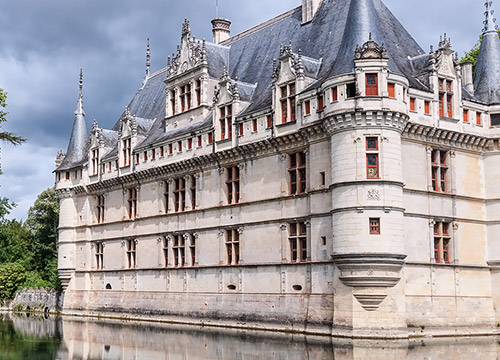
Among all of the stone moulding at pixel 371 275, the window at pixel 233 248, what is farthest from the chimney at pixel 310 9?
the stone moulding at pixel 371 275

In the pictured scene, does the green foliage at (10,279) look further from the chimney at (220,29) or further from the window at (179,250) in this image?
the chimney at (220,29)

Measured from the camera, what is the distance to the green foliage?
54188 mm

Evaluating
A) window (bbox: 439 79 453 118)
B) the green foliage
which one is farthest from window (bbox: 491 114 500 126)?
the green foliage

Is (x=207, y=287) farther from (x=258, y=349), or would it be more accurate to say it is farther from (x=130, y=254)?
(x=258, y=349)

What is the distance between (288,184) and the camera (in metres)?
31.9

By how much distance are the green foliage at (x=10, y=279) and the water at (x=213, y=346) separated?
2209 centimetres

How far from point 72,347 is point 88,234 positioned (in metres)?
21.6

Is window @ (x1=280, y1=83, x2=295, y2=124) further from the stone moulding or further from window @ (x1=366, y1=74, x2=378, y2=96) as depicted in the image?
the stone moulding

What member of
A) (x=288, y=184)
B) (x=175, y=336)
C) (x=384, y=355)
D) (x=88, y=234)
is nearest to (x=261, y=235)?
(x=288, y=184)

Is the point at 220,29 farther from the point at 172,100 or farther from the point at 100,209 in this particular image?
the point at 100,209

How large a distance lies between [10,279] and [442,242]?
1421 inches

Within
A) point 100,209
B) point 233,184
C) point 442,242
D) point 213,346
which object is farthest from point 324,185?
point 100,209

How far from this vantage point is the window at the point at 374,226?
27.4 meters

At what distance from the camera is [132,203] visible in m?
43.1
